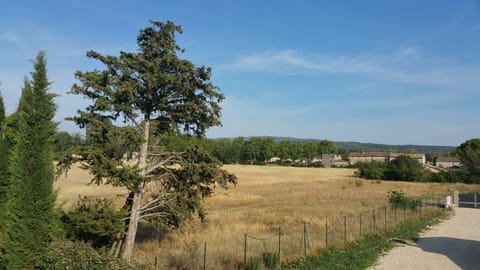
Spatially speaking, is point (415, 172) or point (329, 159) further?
point (329, 159)

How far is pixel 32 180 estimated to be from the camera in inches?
352

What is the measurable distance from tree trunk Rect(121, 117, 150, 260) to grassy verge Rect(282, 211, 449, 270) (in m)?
5.20

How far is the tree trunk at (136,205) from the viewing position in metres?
13.0

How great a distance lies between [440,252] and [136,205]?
1215 cm

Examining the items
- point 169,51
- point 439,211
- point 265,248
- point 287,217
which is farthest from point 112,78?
point 439,211

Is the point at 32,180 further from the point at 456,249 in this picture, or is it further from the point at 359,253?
the point at 456,249

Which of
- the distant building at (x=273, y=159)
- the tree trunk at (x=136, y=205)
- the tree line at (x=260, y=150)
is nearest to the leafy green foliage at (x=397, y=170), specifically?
the tree line at (x=260, y=150)

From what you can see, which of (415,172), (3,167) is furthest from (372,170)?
(3,167)

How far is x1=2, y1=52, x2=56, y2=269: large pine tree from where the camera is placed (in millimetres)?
8852

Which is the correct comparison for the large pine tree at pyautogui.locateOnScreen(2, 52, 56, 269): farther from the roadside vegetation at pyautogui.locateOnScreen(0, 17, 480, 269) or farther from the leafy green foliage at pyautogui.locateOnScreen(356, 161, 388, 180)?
the leafy green foliage at pyautogui.locateOnScreen(356, 161, 388, 180)

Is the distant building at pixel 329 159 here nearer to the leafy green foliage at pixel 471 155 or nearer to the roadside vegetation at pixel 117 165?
the leafy green foliage at pixel 471 155

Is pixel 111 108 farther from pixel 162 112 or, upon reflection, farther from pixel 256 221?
pixel 256 221

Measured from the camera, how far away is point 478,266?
13.4 meters

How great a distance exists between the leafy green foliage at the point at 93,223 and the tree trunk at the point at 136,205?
527 millimetres
